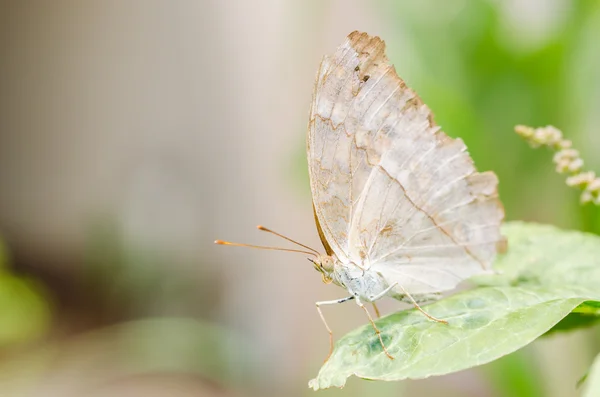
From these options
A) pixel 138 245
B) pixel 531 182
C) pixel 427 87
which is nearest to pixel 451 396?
pixel 531 182

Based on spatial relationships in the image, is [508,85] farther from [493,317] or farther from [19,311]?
[19,311]

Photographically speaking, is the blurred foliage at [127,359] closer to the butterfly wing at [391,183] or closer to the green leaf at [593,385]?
the butterfly wing at [391,183]

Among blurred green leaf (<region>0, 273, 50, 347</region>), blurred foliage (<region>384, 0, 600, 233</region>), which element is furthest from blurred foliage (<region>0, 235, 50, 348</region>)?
blurred foliage (<region>384, 0, 600, 233</region>)

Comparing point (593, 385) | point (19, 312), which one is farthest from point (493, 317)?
point (19, 312)

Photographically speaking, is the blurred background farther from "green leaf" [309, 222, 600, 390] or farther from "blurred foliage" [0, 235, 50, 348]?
"green leaf" [309, 222, 600, 390]

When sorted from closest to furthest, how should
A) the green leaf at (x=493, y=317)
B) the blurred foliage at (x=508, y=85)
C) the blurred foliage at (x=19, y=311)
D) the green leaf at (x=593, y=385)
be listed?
1. the green leaf at (x=593, y=385)
2. the green leaf at (x=493, y=317)
3. the blurred foliage at (x=508, y=85)
4. the blurred foliage at (x=19, y=311)

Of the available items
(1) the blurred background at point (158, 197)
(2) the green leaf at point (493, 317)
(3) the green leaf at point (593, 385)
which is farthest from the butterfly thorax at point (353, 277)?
(1) the blurred background at point (158, 197)
